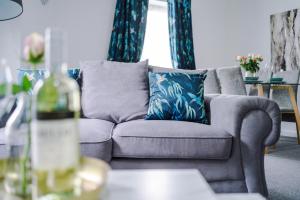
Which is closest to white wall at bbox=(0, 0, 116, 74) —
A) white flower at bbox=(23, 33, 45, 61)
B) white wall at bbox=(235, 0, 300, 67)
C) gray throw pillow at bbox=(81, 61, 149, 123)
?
gray throw pillow at bbox=(81, 61, 149, 123)

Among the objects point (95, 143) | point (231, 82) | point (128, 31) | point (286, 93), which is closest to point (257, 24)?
point (286, 93)

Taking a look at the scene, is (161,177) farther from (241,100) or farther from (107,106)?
(107,106)

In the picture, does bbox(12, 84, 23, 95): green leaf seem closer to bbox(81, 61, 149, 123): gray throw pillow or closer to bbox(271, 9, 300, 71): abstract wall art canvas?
bbox(81, 61, 149, 123): gray throw pillow

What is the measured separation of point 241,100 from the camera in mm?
1663

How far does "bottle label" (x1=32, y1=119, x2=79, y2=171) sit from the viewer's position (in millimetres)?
536

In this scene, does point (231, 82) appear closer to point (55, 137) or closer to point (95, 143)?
point (95, 143)

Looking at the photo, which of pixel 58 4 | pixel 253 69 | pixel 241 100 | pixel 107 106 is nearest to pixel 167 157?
pixel 241 100

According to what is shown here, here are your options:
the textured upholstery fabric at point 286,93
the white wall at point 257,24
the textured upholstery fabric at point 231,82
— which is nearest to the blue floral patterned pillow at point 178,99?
the textured upholstery fabric at point 231,82

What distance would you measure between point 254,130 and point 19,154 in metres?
1.28

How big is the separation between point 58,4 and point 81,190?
331cm

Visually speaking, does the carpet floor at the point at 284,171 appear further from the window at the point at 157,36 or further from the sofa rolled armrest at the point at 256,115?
the window at the point at 157,36

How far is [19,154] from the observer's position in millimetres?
688

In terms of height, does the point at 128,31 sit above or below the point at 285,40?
above

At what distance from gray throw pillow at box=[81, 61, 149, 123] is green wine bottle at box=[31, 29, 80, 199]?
4.86 ft
